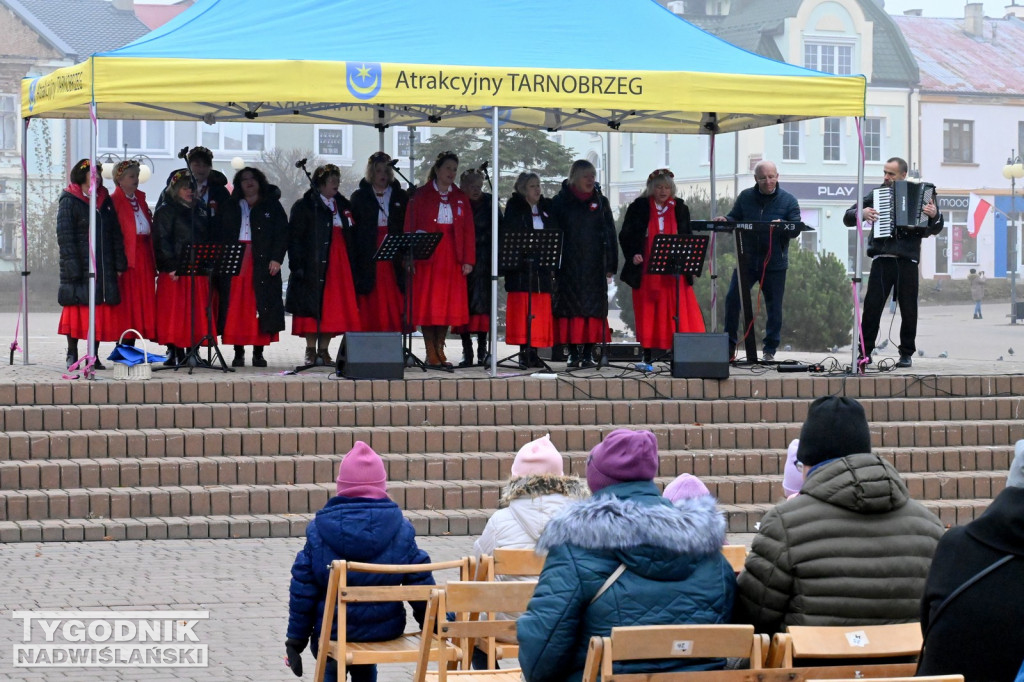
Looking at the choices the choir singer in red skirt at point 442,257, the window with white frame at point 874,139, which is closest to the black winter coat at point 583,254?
the choir singer in red skirt at point 442,257

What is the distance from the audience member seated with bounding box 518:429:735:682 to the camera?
171 inches

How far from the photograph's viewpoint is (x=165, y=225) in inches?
526

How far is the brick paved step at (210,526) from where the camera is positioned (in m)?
10.0

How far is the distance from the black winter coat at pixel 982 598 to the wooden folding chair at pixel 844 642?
423 millimetres

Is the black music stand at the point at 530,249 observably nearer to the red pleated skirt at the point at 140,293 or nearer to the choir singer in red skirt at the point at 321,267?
the choir singer in red skirt at the point at 321,267

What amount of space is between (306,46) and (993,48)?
183 feet

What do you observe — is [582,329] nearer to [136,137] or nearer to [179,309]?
[179,309]

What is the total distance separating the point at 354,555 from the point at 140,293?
815 cm

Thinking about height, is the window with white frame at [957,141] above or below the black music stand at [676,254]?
above

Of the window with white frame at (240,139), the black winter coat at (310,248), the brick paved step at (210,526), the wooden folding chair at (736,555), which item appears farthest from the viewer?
the window with white frame at (240,139)

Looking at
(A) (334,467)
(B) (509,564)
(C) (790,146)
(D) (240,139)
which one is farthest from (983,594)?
(D) (240,139)

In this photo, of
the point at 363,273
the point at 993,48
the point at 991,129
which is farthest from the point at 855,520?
the point at 993,48

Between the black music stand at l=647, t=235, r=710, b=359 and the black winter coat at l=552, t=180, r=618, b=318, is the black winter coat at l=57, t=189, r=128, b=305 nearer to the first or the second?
the black winter coat at l=552, t=180, r=618, b=318

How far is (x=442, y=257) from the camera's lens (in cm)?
1377
